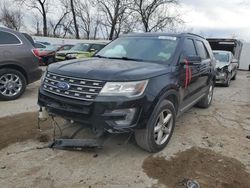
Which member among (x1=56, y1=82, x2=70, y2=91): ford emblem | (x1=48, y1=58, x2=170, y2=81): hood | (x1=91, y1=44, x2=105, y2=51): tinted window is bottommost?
(x1=91, y1=44, x2=105, y2=51): tinted window

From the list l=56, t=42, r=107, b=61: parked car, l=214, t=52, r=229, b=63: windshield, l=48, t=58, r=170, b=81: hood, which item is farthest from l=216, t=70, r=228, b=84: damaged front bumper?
l=48, t=58, r=170, b=81: hood

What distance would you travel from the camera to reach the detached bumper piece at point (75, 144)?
392 cm

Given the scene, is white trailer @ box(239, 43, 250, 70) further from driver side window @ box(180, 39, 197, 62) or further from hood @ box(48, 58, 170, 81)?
hood @ box(48, 58, 170, 81)

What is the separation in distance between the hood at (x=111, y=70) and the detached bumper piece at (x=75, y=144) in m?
0.99

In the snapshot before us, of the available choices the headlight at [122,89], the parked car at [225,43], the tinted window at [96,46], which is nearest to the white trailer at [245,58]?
the parked car at [225,43]

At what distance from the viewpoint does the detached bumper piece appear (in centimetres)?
392

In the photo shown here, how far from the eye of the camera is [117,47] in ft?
16.8

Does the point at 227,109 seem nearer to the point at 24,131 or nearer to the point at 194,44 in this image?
the point at 194,44

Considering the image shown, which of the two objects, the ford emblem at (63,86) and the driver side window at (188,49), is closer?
the ford emblem at (63,86)

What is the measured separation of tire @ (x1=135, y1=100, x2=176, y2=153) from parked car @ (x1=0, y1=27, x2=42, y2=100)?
4487 mm

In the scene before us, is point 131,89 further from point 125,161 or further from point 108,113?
point 125,161

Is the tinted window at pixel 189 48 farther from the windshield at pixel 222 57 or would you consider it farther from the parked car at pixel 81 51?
the parked car at pixel 81 51

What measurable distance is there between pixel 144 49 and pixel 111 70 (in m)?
1.32

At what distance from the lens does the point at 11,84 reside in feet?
23.2
